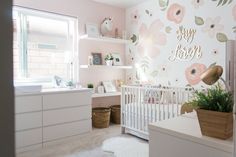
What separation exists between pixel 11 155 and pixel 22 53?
3.20 metres

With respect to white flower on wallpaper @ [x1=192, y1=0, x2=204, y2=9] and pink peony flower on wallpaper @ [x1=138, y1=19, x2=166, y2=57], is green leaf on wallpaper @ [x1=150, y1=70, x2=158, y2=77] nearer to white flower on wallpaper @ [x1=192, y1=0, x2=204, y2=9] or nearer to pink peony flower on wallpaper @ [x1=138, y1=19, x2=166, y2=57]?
pink peony flower on wallpaper @ [x1=138, y1=19, x2=166, y2=57]

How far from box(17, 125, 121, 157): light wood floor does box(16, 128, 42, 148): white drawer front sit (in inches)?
4.9

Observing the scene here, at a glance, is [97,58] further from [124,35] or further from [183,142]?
[183,142]

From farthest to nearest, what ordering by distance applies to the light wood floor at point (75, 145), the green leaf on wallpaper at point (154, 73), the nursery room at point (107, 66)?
the green leaf on wallpaper at point (154, 73) < the nursery room at point (107, 66) < the light wood floor at point (75, 145)

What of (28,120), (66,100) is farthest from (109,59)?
(28,120)

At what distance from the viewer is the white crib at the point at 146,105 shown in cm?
284

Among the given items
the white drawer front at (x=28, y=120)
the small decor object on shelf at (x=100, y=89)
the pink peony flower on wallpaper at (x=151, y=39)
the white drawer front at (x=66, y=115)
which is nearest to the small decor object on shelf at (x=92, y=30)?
the pink peony flower on wallpaper at (x=151, y=39)

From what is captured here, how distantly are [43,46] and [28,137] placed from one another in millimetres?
1603

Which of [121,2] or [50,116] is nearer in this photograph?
[50,116]

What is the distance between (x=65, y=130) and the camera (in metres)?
3.10

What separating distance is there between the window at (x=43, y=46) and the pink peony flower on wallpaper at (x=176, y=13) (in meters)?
1.77

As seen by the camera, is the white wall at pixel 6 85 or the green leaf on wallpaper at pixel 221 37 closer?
the white wall at pixel 6 85

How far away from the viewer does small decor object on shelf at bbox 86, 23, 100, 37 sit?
3831mm

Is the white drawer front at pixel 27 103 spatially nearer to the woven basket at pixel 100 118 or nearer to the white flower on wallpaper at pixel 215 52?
the woven basket at pixel 100 118
